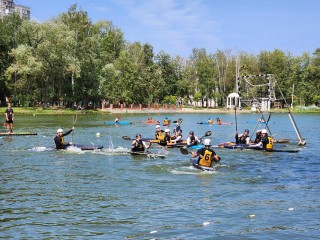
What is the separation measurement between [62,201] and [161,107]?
104076mm

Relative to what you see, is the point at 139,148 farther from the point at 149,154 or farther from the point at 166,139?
the point at 166,139

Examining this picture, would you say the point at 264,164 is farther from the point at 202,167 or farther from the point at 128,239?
the point at 128,239

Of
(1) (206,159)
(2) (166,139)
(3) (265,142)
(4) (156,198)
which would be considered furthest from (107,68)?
(4) (156,198)

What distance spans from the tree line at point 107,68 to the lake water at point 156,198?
6224cm

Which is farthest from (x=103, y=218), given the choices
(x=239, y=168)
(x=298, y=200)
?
(x=239, y=168)

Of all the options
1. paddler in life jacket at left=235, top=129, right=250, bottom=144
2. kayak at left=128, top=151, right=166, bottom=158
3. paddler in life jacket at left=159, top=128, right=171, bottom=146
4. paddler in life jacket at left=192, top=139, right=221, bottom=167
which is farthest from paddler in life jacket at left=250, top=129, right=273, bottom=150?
paddler in life jacket at left=192, top=139, right=221, bottom=167

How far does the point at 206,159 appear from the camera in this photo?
22750 mm

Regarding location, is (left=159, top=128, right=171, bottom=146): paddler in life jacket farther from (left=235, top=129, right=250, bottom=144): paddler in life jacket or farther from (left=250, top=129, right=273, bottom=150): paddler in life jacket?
(left=250, top=129, right=273, bottom=150): paddler in life jacket

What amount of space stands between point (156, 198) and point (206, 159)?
5.72 metres

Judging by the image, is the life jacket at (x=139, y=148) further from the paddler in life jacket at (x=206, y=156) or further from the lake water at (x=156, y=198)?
the paddler in life jacket at (x=206, y=156)

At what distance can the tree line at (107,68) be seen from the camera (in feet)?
291

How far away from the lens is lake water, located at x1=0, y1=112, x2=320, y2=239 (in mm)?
13672

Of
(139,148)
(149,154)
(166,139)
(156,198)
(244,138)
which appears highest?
(244,138)

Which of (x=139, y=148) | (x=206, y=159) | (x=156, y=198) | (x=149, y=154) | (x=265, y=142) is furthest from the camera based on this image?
(x=265, y=142)
